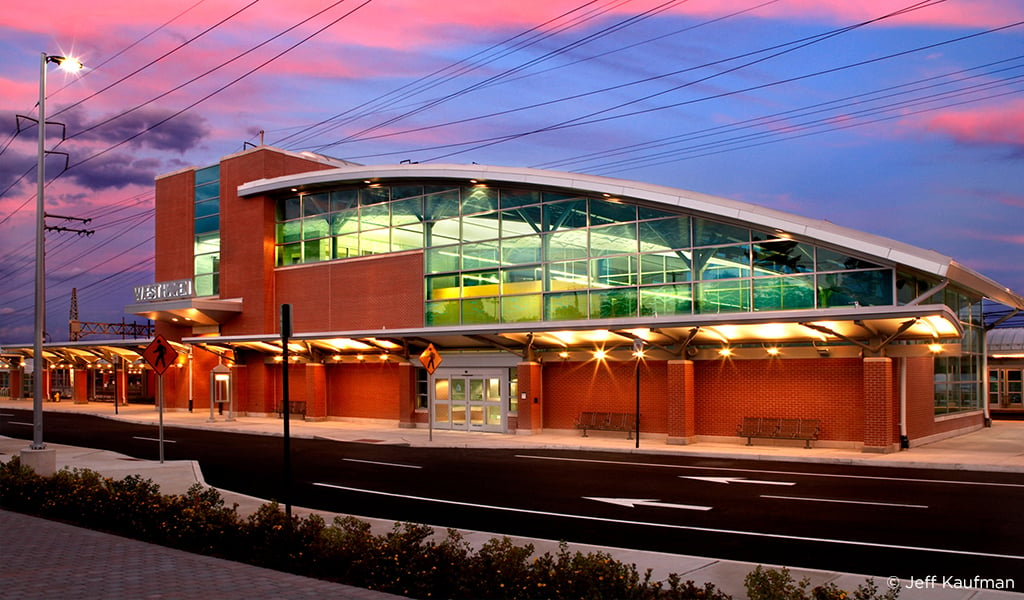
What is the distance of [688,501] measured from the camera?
16.1 meters

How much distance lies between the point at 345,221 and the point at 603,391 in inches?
672

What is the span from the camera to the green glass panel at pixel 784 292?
26.7 metres

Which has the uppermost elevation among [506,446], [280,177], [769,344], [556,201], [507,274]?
[280,177]

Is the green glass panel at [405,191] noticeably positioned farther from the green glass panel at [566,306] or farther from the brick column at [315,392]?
the brick column at [315,392]

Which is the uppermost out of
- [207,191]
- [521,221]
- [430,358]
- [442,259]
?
[207,191]

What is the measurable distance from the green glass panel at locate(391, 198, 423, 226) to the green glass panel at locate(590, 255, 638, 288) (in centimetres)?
990

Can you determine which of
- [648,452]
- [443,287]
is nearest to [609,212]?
[443,287]

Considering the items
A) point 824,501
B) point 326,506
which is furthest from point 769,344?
point 326,506

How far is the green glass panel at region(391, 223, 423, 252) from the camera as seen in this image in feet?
124

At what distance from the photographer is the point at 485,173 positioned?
34500mm

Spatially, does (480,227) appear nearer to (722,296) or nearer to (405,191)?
(405,191)

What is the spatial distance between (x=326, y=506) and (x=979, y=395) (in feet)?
103

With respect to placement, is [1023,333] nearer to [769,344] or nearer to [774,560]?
[769,344]

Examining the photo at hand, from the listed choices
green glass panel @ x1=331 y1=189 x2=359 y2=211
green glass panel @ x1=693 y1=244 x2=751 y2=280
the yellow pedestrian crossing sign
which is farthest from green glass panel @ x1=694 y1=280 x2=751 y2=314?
green glass panel @ x1=331 y1=189 x2=359 y2=211
